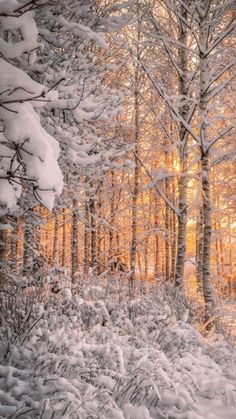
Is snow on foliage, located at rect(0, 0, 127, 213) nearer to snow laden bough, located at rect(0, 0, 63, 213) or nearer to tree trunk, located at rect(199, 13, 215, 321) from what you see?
snow laden bough, located at rect(0, 0, 63, 213)

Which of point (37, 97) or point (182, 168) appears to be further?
point (182, 168)

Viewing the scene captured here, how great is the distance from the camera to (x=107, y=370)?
3.60 meters

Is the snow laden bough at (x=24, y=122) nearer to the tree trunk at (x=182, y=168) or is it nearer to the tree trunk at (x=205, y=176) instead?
the tree trunk at (x=205, y=176)

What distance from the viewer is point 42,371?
349 centimetres

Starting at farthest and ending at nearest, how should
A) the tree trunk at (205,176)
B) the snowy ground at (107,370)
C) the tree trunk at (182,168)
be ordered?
the tree trunk at (182,168), the tree trunk at (205,176), the snowy ground at (107,370)

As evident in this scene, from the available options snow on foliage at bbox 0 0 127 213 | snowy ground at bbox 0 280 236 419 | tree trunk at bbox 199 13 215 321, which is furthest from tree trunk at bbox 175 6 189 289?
snowy ground at bbox 0 280 236 419

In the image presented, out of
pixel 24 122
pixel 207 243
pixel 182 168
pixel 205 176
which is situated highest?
pixel 182 168

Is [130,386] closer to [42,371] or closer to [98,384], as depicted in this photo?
[98,384]

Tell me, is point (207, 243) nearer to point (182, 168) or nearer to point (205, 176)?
point (205, 176)

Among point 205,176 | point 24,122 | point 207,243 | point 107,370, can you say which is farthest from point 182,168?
point 24,122

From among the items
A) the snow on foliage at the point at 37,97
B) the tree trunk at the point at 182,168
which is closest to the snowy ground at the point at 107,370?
the snow on foliage at the point at 37,97

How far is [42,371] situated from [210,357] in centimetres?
277

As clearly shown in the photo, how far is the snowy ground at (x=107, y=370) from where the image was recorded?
315 centimetres

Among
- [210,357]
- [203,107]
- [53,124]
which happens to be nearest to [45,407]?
[210,357]
